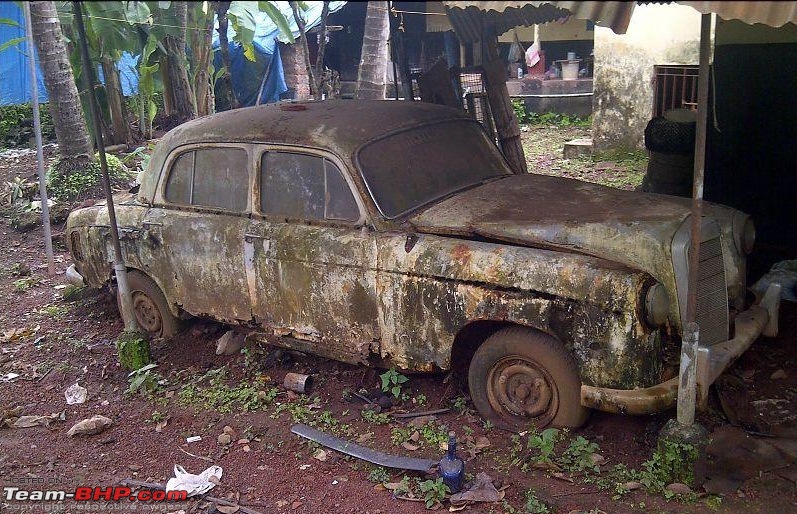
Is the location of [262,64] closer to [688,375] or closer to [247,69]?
[247,69]

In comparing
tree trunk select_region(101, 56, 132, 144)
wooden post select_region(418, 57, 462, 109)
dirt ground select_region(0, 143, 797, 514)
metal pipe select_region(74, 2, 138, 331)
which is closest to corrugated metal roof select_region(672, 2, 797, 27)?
dirt ground select_region(0, 143, 797, 514)

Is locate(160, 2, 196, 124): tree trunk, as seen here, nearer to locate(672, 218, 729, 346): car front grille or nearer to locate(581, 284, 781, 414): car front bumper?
locate(672, 218, 729, 346): car front grille

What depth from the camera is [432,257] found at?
13.6 ft

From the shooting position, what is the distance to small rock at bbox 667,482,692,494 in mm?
3541

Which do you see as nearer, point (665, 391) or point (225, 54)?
point (665, 391)

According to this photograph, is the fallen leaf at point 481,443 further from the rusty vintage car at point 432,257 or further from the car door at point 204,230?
the car door at point 204,230

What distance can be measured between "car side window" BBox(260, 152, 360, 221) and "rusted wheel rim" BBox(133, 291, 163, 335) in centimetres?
165

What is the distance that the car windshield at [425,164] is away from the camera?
4.54 meters

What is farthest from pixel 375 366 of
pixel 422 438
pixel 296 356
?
pixel 296 356

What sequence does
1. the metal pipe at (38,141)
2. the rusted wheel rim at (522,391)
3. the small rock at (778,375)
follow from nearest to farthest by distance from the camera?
the rusted wheel rim at (522,391), the small rock at (778,375), the metal pipe at (38,141)

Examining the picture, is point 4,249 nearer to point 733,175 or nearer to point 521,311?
point 521,311

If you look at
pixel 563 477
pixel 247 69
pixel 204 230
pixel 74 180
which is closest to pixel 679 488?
pixel 563 477

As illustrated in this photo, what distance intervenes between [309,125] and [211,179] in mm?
903

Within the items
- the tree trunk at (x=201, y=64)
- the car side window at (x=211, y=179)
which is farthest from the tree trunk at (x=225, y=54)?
the car side window at (x=211, y=179)
